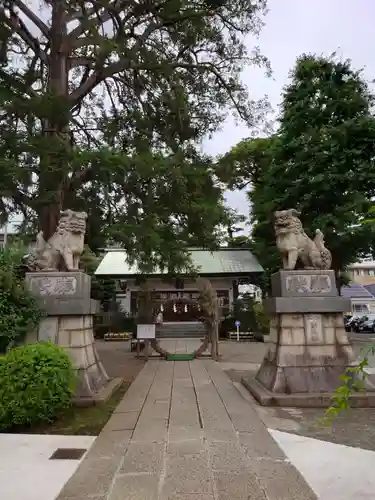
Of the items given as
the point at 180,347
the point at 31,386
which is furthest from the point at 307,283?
the point at 180,347

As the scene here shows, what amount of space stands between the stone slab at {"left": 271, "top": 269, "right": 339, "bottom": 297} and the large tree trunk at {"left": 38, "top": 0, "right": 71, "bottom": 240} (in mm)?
4895

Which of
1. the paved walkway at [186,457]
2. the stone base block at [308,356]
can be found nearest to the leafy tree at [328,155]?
the stone base block at [308,356]

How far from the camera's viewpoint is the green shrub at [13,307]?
5.72 m

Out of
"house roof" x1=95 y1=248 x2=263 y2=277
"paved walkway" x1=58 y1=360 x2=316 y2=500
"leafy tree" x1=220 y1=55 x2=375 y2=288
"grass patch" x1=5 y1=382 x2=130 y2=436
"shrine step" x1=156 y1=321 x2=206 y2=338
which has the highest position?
"leafy tree" x1=220 y1=55 x2=375 y2=288

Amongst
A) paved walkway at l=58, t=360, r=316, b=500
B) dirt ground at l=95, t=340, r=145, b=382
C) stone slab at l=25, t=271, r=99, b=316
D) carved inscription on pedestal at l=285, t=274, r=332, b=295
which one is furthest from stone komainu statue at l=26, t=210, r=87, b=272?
carved inscription on pedestal at l=285, t=274, r=332, b=295

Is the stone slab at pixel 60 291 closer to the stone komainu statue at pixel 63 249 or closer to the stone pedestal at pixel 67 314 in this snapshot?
the stone pedestal at pixel 67 314

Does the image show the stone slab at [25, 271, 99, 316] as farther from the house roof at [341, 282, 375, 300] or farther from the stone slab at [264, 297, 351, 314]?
the house roof at [341, 282, 375, 300]

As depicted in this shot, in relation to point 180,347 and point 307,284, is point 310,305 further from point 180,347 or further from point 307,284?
point 180,347

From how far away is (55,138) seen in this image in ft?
28.0

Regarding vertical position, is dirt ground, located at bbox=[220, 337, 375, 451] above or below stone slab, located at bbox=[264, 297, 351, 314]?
below

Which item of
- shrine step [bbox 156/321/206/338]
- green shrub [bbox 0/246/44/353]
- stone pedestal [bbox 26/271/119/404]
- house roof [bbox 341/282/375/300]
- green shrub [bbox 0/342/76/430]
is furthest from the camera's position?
house roof [bbox 341/282/375/300]

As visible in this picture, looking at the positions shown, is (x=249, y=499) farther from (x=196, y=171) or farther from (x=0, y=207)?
(x=0, y=207)

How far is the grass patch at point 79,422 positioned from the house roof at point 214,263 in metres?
15.9

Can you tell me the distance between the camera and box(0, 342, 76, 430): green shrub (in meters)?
4.74
